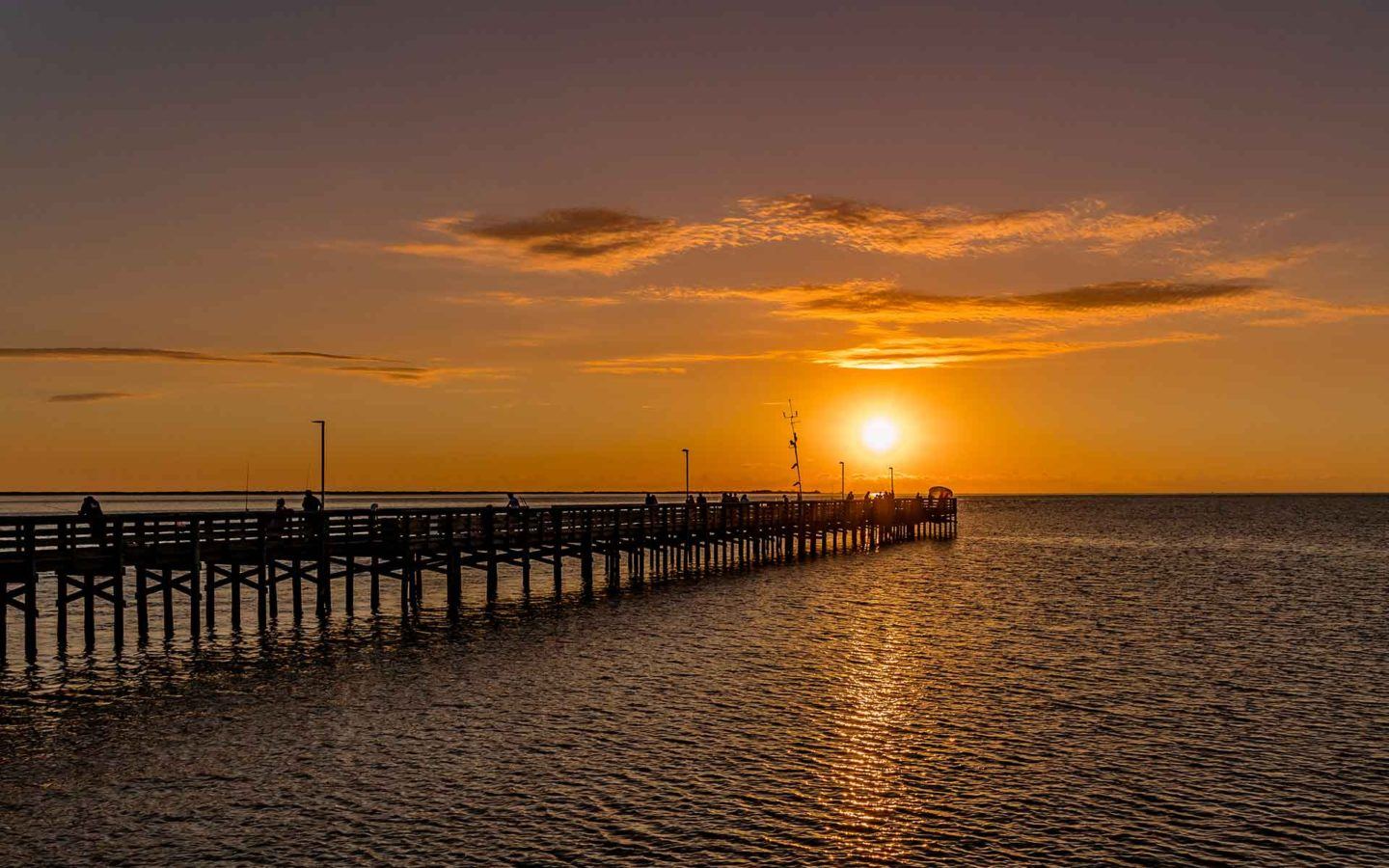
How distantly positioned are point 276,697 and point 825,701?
13.0 meters

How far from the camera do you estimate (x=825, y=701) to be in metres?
27.0

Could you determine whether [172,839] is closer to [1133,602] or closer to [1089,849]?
[1089,849]

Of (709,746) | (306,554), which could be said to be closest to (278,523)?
(306,554)

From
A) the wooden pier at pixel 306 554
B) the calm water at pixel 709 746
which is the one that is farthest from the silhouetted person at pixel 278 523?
the calm water at pixel 709 746

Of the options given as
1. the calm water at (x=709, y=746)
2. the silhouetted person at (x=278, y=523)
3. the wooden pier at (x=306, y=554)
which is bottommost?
the calm water at (x=709, y=746)

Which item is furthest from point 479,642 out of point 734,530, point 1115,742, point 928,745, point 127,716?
point 734,530

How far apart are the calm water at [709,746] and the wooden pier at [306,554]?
8.27 feet

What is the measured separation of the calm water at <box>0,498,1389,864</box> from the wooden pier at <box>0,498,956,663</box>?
2.52m

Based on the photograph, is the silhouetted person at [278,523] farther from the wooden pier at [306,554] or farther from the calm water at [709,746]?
the calm water at [709,746]

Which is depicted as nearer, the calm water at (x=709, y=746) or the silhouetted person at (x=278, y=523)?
the calm water at (x=709, y=746)

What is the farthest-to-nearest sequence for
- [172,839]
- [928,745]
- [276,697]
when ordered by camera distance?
[276,697] < [928,745] < [172,839]

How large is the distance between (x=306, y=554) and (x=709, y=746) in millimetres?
23068

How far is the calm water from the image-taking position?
16.8 metres

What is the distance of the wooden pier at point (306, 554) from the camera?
32.6 meters
